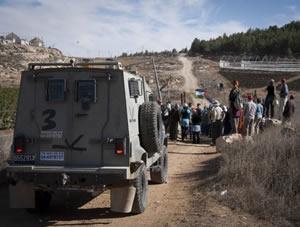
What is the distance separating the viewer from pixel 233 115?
17922 mm

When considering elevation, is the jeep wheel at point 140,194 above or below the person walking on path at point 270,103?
below

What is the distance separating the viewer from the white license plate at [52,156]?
8.67 meters

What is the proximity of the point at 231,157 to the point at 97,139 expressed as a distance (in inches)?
198

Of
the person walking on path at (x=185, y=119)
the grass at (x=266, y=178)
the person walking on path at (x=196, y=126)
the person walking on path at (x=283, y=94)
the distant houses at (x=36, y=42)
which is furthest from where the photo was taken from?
the distant houses at (x=36, y=42)

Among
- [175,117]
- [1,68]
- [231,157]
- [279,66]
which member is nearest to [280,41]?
[279,66]

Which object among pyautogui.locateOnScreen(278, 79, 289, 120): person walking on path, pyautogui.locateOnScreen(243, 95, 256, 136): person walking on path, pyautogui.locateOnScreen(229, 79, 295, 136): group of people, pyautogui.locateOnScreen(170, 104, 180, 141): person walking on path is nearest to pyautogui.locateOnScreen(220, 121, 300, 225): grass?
pyautogui.locateOnScreen(229, 79, 295, 136): group of people

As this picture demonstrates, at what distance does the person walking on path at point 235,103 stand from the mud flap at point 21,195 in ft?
31.4

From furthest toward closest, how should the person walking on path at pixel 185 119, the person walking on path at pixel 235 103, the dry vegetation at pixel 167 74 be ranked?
the dry vegetation at pixel 167 74 < the person walking on path at pixel 185 119 < the person walking on path at pixel 235 103

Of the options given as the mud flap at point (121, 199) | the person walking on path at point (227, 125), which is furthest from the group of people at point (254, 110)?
the mud flap at point (121, 199)

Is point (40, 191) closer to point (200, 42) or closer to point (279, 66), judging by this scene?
point (279, 66)

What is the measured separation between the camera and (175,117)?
21.9 m

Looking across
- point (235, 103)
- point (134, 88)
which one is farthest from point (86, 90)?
point (235, 103)

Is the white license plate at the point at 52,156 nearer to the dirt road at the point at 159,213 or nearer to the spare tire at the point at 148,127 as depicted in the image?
the dirt road at the point at 159,213

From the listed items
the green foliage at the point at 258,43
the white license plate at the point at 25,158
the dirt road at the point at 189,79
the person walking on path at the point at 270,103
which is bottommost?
the white license plate at the point at 25,158
